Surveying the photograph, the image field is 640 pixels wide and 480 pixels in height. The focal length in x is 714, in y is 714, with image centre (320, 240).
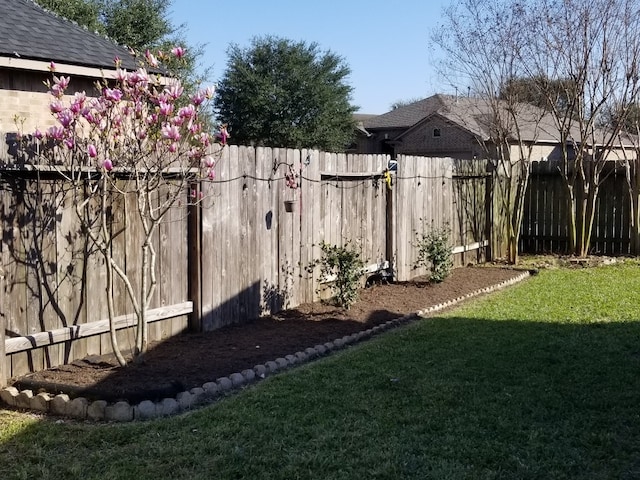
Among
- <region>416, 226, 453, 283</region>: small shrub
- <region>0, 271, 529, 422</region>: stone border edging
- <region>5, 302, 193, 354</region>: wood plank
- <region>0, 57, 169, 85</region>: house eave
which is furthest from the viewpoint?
<region>416, 226, 453, 283</region>: small shrub

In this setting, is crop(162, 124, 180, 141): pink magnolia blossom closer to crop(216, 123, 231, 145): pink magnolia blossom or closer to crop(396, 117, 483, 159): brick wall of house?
crop(216, 123, 231, 145): pink magnolia blossom

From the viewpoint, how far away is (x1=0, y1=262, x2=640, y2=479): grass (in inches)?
148

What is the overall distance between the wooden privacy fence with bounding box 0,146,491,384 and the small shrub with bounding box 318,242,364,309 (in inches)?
9.9

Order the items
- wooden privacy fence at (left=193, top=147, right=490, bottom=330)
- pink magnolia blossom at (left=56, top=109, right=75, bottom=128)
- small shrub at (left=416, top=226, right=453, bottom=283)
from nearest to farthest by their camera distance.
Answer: pink magnolia blossom at (left=56, top=109, right=75, bottom=128) → wooden privacy fence at (left=193, top=147, right=490, bottom=330) → small shrub at (left=416, top=226, right=453, bottom=283)

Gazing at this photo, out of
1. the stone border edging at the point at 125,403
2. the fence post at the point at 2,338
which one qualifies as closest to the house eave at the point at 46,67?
the fence post at the point at 2,338

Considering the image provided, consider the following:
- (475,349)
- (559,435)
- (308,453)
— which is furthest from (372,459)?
(475,349)

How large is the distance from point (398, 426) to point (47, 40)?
8.18m

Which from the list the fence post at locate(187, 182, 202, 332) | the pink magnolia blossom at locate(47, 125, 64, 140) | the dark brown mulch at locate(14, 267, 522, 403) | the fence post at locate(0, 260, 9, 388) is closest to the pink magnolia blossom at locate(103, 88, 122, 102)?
the pink magnolia blossom at locate(47, 125, 64, 140)

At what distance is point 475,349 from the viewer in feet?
20.9

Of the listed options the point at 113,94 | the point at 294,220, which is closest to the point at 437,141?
the point at 294,220

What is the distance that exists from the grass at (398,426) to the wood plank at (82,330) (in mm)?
604

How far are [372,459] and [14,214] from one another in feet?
10.2

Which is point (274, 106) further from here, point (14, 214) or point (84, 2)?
point (14, 214)

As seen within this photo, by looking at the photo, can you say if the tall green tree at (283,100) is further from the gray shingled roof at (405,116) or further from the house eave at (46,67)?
the house eave at (46,67)
